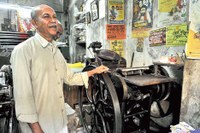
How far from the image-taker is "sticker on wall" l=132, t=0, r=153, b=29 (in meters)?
2.64

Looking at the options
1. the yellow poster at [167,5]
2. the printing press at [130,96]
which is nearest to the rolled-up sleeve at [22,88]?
the printing press at [130,96]

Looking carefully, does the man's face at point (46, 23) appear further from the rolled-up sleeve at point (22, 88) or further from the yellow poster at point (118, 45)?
the yellow poster at point (118, 45)

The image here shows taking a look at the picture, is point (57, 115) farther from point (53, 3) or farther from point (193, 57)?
point (53, 3)

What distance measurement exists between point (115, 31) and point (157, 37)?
40.8 inches

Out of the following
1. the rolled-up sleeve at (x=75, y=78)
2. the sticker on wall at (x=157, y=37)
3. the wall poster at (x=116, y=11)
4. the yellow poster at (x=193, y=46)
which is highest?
the wall poster at (x=116, y=11)

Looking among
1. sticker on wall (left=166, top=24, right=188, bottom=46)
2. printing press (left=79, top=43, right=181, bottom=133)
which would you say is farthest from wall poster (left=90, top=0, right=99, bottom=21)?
sticker on wall (left=166, top=24, right=188, bottom=46)

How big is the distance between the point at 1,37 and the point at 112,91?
3.98m

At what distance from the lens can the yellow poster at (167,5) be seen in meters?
2.20

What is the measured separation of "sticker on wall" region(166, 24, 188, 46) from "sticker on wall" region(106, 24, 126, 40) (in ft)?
3.76

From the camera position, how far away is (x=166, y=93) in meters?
1.93

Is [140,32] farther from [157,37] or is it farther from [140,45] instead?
[157,37]

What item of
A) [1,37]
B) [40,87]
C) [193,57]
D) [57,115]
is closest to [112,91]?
[57,115]

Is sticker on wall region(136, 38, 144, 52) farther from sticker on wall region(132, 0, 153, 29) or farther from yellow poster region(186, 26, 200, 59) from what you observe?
yellow poster region(186, 26, 200, 59)

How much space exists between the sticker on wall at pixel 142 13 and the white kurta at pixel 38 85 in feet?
5.50
